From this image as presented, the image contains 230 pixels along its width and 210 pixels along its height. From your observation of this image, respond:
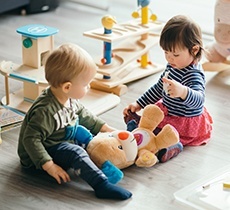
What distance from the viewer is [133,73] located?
2.39 metres

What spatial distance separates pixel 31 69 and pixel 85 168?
631 millimetres

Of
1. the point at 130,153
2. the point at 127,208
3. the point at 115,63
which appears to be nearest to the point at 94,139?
the point at 130,153

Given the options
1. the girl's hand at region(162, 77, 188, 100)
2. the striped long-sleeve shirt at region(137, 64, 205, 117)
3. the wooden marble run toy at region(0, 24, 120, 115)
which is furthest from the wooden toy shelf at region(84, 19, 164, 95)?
the girl's hand at region(162, 77, 188, 100)

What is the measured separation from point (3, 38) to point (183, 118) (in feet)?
4.31

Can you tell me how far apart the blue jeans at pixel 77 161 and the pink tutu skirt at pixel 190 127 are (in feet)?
1.17

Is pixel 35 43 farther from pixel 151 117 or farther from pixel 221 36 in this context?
pixel 221 36

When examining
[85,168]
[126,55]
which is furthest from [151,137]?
[126,55]

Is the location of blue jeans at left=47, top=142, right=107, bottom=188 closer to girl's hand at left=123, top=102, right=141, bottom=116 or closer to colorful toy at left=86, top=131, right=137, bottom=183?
colorful toy at left=86, top=131, right=137, bottom=183

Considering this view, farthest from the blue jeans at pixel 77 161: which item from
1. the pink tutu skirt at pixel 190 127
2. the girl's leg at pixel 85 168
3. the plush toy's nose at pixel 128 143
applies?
the pink tutu skirt at pixel 190 127

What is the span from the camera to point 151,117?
1.76m

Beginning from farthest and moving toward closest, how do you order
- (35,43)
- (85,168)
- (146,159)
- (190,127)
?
(35,43) < (190,127) < (146,159) < (85,168)

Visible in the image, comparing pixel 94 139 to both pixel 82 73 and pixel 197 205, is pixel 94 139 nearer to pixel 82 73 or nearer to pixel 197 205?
pixel 82 73

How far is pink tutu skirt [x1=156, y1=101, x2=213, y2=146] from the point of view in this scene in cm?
185

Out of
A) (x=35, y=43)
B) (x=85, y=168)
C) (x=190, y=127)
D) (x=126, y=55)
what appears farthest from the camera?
(x=126, y=55)
